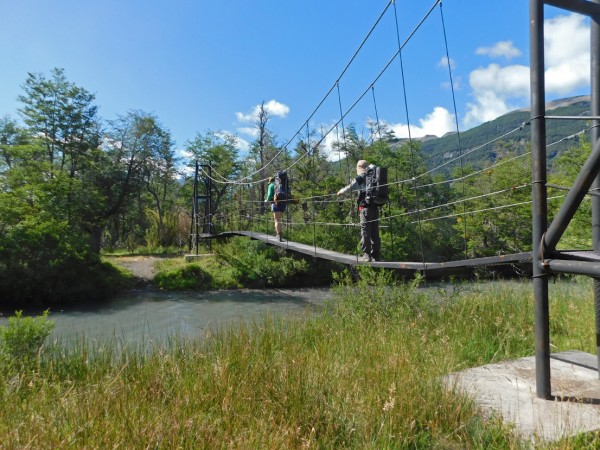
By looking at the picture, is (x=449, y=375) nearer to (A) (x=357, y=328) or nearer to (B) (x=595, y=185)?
(B) (x=595, y=185)

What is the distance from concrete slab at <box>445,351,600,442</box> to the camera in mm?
1459

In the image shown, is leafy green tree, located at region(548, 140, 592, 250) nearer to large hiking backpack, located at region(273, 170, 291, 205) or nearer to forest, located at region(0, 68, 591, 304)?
forest, located at region(0, 68, 591, 304)

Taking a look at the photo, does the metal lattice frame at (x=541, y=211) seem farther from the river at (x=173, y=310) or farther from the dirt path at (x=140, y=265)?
the dirt path at (x=140, y=265)

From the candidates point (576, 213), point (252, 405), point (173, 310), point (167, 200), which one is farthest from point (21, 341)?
point (167, 200)

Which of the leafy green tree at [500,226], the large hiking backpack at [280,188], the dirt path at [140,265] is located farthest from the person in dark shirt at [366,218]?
the leafy green tree at [500,226]

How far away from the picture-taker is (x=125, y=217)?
72.7 ft

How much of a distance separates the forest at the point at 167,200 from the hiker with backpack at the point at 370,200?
132 centimetres

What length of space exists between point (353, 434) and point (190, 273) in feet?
35.6

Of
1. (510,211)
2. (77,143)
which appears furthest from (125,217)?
(510,211)

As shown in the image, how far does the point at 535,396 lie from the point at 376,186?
7.87 ft

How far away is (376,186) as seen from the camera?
388cm

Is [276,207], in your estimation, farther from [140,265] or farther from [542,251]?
[140,265]

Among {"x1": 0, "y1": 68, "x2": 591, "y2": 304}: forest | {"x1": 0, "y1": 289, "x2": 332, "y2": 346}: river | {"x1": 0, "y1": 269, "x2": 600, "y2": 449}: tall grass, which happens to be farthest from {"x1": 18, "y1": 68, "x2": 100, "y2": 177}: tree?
{"x1": 0, "y1": 269, "x2": 600, "y2": 449}: tall grass

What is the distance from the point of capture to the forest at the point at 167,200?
9.52m
